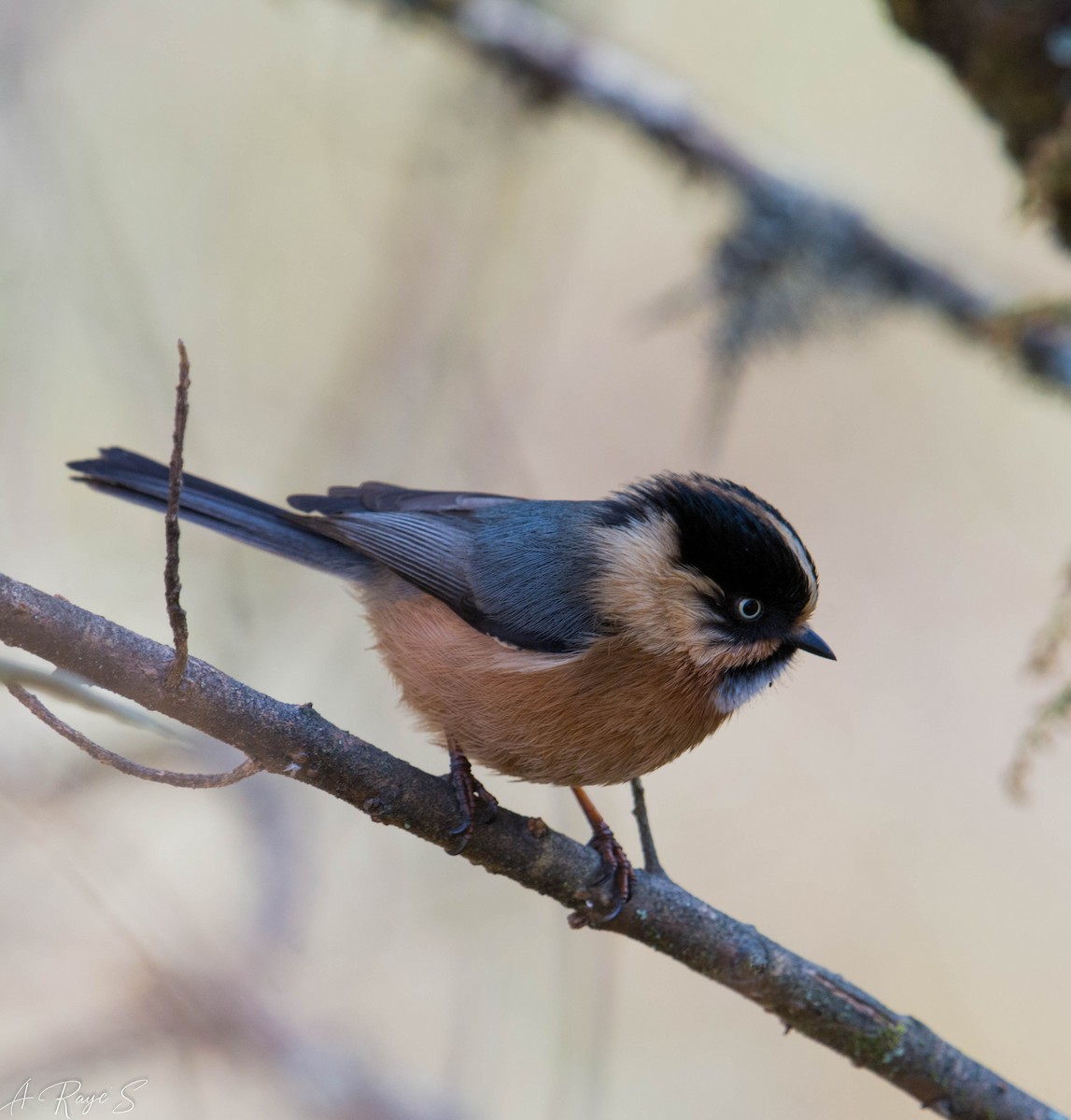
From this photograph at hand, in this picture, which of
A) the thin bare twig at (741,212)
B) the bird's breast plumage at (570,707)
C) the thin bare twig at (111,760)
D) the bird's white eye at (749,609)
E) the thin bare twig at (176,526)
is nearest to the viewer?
the thin bare twig at (176,526)

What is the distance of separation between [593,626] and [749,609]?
407 millimetres

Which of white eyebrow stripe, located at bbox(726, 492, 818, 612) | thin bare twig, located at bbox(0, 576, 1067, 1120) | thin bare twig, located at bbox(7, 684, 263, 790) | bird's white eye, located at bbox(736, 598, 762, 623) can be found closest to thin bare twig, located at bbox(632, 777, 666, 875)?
thin bare twig, located at bbox(0, 576, 1067, 1120)

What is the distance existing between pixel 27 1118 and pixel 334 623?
262cm

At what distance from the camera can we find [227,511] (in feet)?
10.8

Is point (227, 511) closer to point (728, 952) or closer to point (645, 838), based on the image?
point (645, 838)

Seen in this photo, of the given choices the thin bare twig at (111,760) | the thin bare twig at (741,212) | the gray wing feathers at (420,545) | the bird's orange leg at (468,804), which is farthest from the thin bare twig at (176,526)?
the thin bare twig at (741,212)

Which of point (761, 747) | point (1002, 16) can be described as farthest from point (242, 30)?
point (761, 747)

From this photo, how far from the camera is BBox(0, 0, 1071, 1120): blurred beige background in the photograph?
3496mm

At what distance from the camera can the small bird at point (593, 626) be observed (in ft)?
8.97

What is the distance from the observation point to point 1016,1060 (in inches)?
200

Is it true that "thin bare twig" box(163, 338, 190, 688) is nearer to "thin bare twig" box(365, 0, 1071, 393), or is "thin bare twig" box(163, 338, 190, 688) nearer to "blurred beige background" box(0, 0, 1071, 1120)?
"blurred beige background" box(0, 0, 1071, 1120)

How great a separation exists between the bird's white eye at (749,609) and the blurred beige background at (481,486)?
121 cm

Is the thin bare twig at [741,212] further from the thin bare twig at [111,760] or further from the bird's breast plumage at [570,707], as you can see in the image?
the thin bare twig at [111,760]

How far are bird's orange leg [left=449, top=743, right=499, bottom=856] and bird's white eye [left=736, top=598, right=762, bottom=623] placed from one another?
0.81 m
